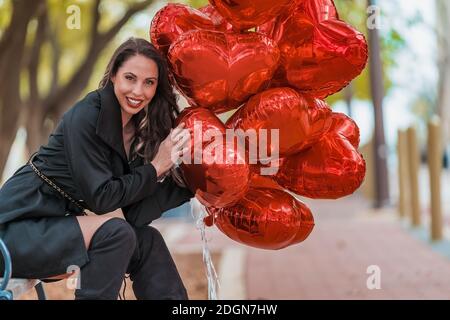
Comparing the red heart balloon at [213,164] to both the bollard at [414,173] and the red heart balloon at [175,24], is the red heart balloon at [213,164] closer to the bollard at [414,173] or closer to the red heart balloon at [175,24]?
the red heart balloon at [175,24]

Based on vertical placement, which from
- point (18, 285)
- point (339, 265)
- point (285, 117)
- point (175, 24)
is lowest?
point (339, 265)

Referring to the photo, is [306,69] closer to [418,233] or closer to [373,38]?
[418,233]

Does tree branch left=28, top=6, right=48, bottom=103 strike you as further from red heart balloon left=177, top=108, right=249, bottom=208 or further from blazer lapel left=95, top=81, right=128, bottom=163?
red heart balloon left=177, top=108, right=249, bottom=208

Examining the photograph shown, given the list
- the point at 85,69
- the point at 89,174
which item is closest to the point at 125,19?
the point at 85,69

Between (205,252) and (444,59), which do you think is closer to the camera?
(205,252)

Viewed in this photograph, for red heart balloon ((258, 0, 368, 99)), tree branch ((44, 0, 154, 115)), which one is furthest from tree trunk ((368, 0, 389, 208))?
red heart balloon ((258, 0, 368, 99))

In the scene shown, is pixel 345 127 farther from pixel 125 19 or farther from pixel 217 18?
pixel 125 19

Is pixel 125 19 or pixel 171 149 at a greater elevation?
pixel 125 19

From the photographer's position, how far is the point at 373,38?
1223 centimetres

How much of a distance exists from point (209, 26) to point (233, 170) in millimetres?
713

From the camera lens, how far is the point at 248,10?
2.65m

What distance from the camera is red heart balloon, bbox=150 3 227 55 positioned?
285cm

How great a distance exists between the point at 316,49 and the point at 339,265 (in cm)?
433

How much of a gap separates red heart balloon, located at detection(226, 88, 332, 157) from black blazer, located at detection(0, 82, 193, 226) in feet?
1.40
